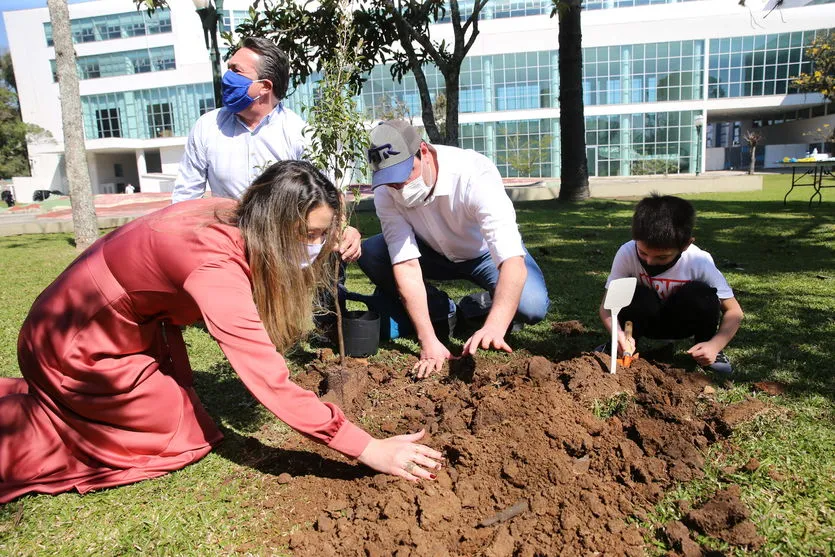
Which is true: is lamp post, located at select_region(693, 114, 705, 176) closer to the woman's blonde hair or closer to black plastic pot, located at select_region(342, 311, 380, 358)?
black plastic pot, located at select_region(342, 311, 380, 358)

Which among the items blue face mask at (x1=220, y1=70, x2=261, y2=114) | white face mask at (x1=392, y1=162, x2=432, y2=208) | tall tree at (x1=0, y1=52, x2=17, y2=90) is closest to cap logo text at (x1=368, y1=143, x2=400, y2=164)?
white face mask at (x1=392, y1=162, x2=432, y2=208)

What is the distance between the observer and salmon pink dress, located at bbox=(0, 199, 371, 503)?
2111 mm

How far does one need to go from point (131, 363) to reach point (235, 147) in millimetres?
1971

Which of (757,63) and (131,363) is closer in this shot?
(131,363)

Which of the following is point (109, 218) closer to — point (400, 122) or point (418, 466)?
point (400, 122)

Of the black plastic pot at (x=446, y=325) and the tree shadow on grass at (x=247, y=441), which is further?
the black plastic pot at (x=446, y=325)

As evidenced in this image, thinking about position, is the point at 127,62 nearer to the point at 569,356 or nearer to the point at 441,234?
the point at 441,234

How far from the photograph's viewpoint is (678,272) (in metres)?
3.43

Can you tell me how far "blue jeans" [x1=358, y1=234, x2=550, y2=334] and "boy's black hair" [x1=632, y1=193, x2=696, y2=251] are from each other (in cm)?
87

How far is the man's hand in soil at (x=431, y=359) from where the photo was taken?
349 centimetres

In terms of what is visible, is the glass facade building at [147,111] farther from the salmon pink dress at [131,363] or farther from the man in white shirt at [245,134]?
the salmon pink dress at [131,363]

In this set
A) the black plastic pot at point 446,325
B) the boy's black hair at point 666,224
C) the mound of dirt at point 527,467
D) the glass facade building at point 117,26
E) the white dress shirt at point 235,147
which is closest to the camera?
the mound of dirt at point 527,467

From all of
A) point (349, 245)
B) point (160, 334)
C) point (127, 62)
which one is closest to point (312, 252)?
point (160, 334)

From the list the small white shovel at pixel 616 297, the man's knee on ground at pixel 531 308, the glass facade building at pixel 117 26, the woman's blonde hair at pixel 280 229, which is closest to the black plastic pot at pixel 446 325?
the man's knee on ground at pixel 531 308
